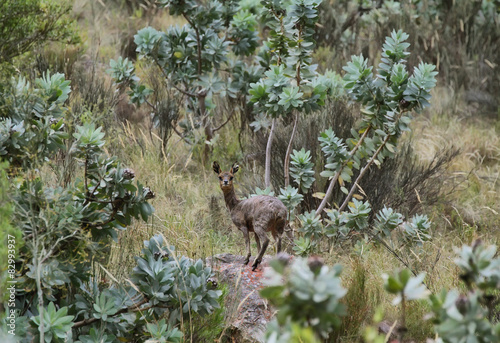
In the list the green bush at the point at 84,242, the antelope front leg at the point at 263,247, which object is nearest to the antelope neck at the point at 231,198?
the antelope front leg at the point at 263,247

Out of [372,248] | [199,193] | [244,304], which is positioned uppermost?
[244,304]

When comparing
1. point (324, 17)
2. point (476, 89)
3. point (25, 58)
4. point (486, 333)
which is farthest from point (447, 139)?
point (486, 333)

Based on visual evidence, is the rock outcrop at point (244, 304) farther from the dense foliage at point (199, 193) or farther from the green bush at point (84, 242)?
the green bush at point (84, 242)

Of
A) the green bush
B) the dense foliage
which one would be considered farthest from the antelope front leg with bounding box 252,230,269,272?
the green bush

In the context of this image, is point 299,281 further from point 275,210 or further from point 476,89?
point 476,89

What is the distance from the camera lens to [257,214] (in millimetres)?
3691

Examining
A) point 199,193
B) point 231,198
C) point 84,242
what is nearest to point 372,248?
point 231,198

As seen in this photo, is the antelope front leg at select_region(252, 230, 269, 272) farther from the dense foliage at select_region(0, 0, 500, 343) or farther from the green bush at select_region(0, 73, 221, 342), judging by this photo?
the green bush at select_region(0, 73, 221, 342)

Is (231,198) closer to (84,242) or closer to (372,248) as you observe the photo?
(84,242)

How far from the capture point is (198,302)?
9.82ft

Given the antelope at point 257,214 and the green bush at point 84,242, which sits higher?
the green bush at point 84,242

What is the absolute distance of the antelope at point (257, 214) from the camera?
3666 mm

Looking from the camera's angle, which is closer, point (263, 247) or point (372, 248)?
point (263, 247)

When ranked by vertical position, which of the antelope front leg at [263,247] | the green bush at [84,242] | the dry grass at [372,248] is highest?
the green bush at [84,242]
